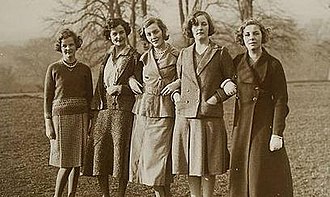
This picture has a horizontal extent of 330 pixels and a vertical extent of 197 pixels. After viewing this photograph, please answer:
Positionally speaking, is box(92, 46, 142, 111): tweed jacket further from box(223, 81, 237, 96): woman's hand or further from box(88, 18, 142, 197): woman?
box(223, 81, 237, 96): woman's hand

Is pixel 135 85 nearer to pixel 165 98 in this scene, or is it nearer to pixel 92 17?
pixel 165 98

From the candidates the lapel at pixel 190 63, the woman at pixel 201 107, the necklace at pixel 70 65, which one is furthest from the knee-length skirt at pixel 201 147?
the necklace at pixel 70 65

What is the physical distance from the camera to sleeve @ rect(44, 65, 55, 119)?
161 centimetres

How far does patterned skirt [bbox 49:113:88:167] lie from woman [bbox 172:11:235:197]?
0.26 metres

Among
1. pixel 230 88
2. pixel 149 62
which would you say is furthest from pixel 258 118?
pixel 149 62

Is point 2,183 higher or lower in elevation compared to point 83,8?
lower

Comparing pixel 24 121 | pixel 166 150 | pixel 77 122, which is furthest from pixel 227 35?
pixel 24 121

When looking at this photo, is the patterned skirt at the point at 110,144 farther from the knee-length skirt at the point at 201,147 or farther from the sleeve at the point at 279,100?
the sleeve at the point at 279,100

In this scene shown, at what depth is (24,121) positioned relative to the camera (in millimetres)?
1654

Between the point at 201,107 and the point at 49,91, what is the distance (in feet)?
1.42

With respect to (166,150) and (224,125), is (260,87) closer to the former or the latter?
(224,125)

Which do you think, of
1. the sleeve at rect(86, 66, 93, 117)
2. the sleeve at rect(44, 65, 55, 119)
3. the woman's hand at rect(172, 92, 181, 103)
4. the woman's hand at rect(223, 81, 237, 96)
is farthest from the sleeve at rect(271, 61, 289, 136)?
the sleeve at rect(44, 65, 55, 119)

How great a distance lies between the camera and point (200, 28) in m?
1.54

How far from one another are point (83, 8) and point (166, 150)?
472mm
